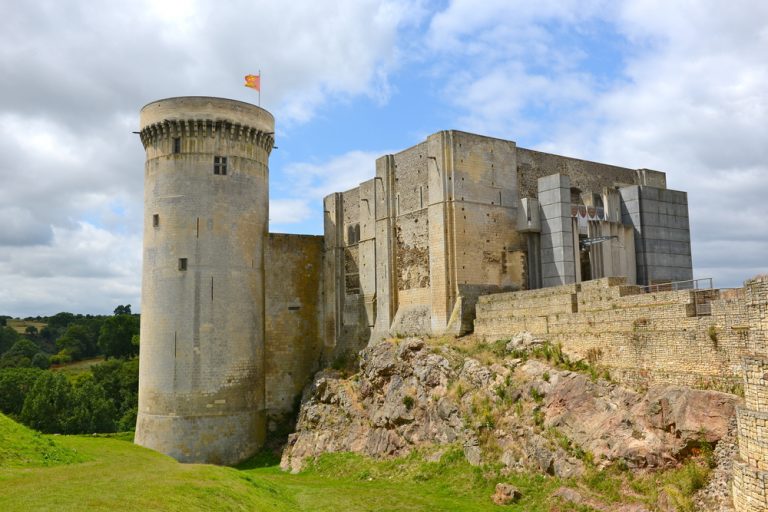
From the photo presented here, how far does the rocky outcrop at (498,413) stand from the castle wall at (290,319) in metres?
2.36

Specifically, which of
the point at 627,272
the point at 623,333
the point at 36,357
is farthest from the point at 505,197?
the point at 36,357

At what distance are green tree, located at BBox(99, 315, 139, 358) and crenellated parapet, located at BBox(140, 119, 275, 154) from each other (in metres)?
41.4

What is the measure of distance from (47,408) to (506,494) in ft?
120

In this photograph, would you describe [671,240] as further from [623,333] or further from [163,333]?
[163,333]

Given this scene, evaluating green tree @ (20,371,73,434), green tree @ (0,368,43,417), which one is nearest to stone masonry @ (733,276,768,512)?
green tree @ (20,371,73,434)

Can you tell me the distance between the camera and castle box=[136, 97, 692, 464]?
26.6 m

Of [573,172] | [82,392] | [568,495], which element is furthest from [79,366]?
[568,495]

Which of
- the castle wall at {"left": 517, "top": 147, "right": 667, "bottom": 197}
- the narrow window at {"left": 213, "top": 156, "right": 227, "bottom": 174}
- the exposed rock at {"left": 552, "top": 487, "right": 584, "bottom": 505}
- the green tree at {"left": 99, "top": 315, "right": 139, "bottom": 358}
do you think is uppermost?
the narrow window at {"left": 213, "top": 156, "right": 227, "bottom": 174}

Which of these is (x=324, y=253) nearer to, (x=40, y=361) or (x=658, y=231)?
(x=658, y=231)

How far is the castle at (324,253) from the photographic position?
2661cm

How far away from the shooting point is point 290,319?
3309 centimetres

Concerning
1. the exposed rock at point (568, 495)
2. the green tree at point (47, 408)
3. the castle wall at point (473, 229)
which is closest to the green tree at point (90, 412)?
the green tree at point (47, 408)

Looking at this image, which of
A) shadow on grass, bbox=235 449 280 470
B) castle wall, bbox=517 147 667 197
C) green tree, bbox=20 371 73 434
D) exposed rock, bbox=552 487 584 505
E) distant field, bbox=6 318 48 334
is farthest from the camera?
Result: distant field, bbox=6 318 48 334

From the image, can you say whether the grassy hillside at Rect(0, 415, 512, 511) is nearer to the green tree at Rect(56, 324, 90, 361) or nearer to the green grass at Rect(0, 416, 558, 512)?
the green grass at Rect(0, 416, 558, 512)
